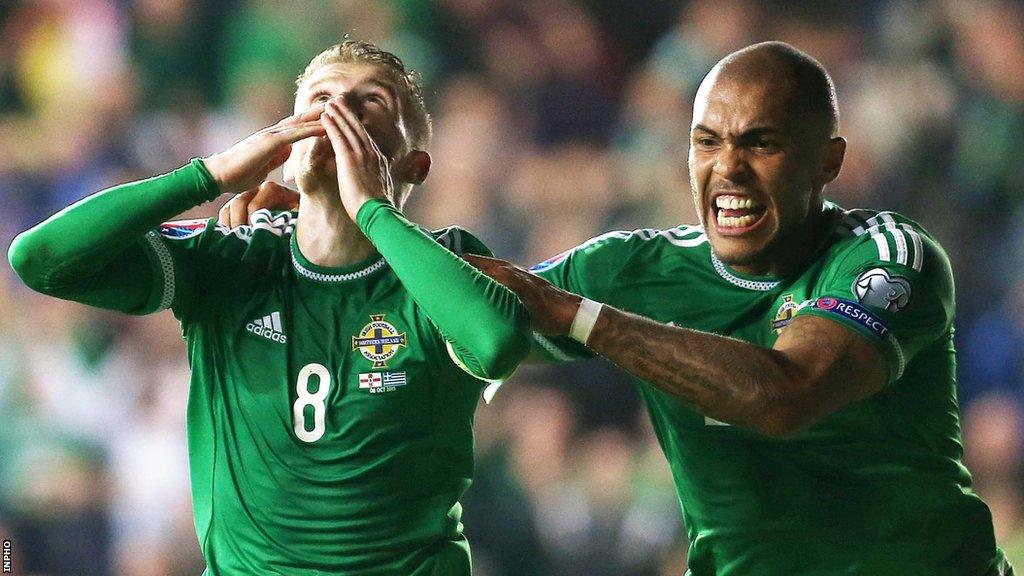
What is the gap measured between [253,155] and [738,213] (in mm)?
1184

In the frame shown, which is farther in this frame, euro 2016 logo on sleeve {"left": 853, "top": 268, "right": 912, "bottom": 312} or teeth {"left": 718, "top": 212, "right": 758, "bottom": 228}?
teeth {"left": 718, "top": 212, "right": 758, "bottom": 228}

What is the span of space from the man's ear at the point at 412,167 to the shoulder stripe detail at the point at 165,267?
2.07 ft

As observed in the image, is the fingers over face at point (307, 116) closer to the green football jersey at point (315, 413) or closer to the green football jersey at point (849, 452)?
the green football jersey at point (315, 413)

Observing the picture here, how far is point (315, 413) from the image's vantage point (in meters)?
2.80

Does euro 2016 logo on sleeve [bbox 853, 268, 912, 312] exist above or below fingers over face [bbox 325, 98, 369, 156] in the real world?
below

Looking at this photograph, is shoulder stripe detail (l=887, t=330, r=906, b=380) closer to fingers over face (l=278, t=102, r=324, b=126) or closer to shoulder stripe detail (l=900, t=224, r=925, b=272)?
shoulder stripe detail (l=900, t=224, r=925, b=272)

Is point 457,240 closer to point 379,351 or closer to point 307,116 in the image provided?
point 379,351

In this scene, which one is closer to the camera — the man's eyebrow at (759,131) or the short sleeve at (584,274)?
the man's eyebrow at (759,131)

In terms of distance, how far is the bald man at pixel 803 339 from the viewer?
2732mm

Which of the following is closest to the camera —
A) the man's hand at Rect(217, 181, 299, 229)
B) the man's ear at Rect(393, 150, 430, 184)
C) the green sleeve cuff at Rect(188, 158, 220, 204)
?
the green sleeve cuff at Rect(188, 158, 220, 204)

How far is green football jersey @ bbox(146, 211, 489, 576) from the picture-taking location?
9.05 feet

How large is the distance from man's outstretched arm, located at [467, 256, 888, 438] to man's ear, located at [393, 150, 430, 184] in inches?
22.3

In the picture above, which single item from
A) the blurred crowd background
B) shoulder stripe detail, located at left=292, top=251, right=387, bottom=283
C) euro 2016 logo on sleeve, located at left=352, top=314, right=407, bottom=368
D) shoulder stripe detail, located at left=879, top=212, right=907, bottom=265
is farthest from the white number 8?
the blurred crowd background

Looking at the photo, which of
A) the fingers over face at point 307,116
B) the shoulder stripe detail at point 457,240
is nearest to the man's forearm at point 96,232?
the fingers over face at point 307,116
